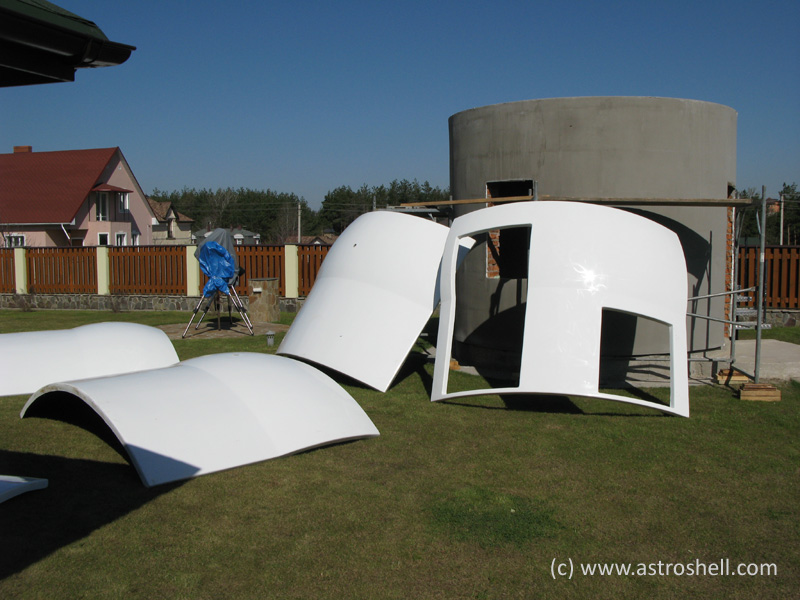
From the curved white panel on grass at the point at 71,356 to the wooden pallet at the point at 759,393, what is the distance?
7.07m

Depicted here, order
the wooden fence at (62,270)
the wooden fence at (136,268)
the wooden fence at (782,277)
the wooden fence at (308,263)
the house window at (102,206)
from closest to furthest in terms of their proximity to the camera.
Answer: the wooden fence at (782,277) < the wooden fence at (308,263) < the wooden fence at (136,268) < the wooden fence at (62,270) < the house window at (102,206)

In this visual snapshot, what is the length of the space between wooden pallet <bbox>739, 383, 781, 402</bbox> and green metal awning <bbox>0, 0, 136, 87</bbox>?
773 cm

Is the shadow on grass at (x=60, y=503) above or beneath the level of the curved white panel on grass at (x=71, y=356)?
beneath

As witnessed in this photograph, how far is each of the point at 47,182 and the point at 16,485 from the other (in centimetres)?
3559

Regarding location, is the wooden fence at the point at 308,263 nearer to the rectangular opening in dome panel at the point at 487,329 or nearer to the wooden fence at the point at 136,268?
the wooden fence at the point at 136,268

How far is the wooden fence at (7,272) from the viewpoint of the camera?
22.5 m

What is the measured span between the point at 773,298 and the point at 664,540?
13192 mm

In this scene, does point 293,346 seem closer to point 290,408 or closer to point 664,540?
point 290,408

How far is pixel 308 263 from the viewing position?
1934 cm

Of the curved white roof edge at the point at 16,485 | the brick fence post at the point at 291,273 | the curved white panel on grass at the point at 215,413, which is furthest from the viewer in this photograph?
the brick fence post at the point at 291,273

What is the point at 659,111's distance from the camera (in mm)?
Answer: 9320

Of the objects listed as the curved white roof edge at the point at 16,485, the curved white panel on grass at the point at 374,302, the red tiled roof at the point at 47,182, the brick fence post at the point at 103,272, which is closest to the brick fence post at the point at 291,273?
the brick fence post at the point at 103,272

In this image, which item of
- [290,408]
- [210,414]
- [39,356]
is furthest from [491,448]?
[39,356]

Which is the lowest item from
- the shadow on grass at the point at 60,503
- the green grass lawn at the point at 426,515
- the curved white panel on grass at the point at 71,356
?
the green grass lawn at the point at 426,515
